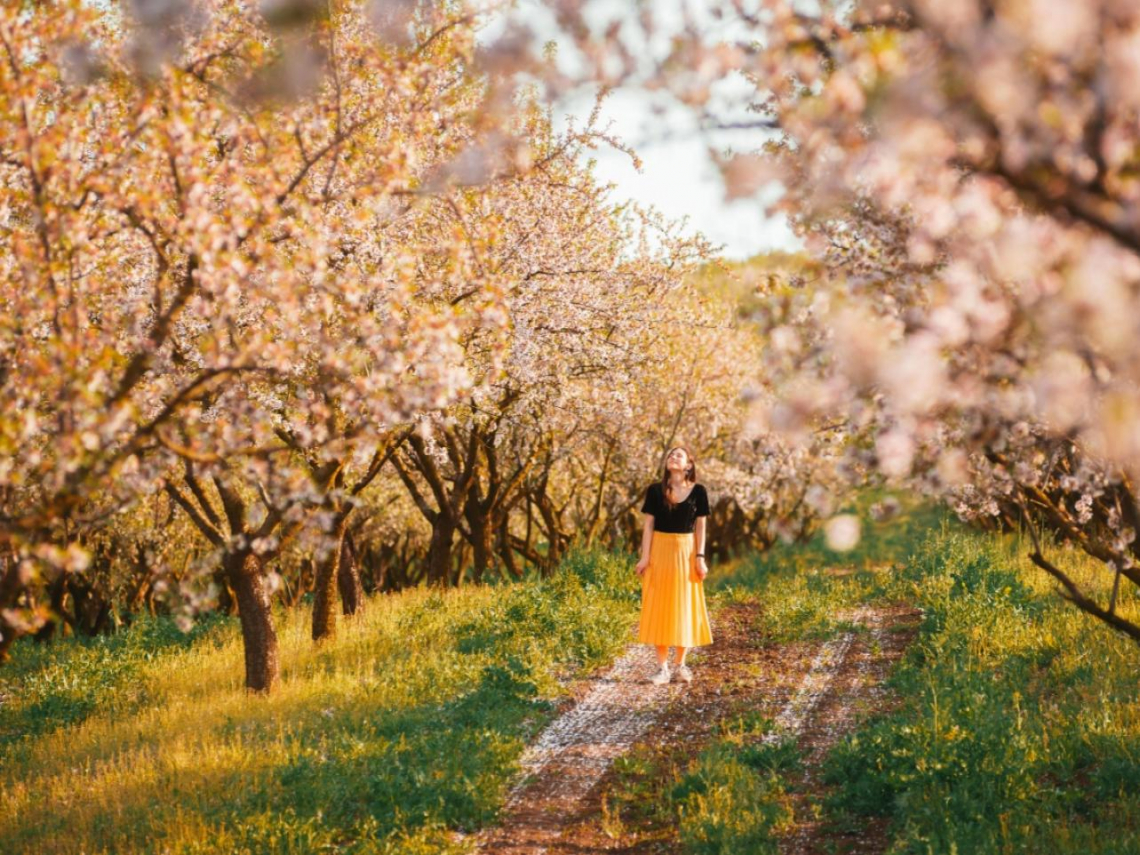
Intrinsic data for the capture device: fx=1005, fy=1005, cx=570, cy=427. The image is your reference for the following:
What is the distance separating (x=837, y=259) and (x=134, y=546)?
928 inches

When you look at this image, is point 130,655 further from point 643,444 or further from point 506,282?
point 643,444

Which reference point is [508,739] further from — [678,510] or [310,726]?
[678,510]

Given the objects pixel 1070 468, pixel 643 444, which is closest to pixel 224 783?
pixel 1070 468

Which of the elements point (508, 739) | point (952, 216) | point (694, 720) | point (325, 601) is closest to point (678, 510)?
point (694, 720)

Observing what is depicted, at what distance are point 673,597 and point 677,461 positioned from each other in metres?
1.55

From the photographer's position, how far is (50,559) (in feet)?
16.6

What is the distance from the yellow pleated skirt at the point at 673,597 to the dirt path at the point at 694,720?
53 centimetres

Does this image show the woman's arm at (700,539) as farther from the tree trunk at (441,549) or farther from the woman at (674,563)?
the tree trunk at (441,549)

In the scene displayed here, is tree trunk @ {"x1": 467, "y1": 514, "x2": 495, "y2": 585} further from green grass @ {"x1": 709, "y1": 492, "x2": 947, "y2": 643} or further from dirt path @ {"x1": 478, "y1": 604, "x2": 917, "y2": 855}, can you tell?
dirt path @ {"x1": 478, "y1": 604, "x2": 917, "y2": 855}

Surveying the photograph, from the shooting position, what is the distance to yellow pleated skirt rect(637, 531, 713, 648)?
11.3 metres

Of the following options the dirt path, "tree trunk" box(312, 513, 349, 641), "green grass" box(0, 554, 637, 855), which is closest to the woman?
the dirt path

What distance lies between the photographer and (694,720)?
32.7 ft

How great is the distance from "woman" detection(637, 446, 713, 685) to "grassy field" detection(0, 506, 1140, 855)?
3.45ft

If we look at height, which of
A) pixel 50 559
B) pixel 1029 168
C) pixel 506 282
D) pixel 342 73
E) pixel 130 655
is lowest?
pixel 130 655
